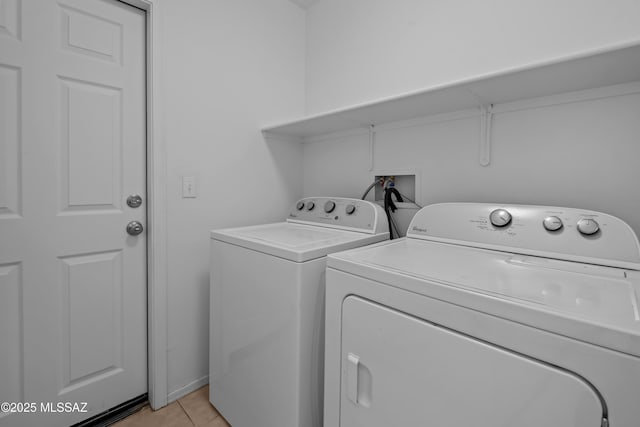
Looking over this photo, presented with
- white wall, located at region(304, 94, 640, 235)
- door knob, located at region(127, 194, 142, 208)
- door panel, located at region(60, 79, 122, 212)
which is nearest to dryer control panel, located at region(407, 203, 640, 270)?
white wall, located at region(304, 94, 640, 235)

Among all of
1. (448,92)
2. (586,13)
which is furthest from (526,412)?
(586,13)

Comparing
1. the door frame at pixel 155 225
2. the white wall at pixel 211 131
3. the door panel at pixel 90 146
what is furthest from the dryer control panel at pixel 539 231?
the door panel at pixel 90 146

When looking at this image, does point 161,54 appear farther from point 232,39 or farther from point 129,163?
point 129,163

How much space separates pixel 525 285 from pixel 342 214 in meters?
0.99

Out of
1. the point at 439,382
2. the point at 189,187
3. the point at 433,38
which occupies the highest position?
the point at 433,38

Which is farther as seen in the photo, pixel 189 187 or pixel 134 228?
pixel 189 187

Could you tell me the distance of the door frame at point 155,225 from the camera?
58.6 inches

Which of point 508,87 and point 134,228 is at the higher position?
point 508,87

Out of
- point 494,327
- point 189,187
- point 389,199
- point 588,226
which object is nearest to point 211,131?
point 189,187

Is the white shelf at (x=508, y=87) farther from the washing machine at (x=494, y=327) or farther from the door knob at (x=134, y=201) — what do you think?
the door knob at (x=134, y=201)

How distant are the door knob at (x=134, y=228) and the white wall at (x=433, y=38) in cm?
139

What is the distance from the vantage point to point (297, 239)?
1328mm

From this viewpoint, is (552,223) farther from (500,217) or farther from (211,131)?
(211,131)

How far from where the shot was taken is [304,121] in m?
1.72
